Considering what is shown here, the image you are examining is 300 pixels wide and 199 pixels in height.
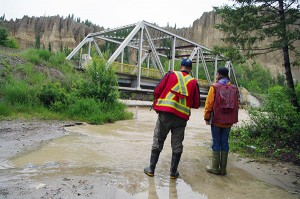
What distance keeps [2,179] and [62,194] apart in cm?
87

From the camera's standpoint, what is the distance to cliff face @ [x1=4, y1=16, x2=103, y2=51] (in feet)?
242

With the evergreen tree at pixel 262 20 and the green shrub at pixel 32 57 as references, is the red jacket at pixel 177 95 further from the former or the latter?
the green shrub at pixel 32 57

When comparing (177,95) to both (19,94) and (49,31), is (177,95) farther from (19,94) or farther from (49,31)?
(49,31)

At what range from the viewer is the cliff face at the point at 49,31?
7381 centimetres

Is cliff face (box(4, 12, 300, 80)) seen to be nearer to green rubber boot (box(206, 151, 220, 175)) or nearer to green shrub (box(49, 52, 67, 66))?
green shrub (box(49, 52, 67, 66))

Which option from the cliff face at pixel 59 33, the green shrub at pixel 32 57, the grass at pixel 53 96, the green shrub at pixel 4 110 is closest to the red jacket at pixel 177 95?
the grass at pixel 53 96

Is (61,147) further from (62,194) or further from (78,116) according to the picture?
(78,116)

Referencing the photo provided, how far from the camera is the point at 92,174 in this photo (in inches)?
139

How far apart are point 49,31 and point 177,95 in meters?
81.8

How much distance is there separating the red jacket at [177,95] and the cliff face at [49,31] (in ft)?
244

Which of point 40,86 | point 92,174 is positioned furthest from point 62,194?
point 40,86

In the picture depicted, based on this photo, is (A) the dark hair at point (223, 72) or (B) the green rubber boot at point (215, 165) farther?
(A) the dark hair at point (223, 72)

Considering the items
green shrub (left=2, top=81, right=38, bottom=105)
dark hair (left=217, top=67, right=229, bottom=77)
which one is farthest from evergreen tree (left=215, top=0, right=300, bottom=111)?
green shrub (left=2, top=81, right=38, bottom=105)

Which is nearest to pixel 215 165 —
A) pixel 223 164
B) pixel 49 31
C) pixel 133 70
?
pixel 223 164
